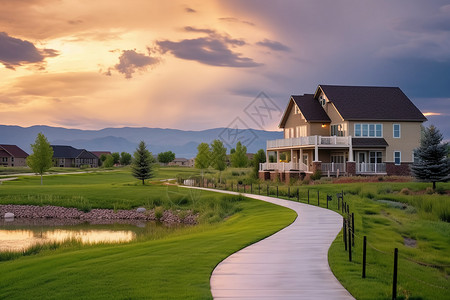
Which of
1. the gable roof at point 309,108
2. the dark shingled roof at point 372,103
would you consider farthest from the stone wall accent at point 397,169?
the gable roof at point 309,108

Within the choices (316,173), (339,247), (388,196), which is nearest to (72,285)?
(339,247)

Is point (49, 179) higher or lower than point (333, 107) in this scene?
lower

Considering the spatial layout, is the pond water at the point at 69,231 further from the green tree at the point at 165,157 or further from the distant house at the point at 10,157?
the green tree at the point at 165,157

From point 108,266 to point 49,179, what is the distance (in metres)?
54.5

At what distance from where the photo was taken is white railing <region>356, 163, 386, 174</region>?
1775 inches

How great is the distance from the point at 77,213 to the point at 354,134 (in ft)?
92.3

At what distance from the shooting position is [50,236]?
2555 centimetres

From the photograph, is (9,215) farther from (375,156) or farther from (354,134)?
(375,156)

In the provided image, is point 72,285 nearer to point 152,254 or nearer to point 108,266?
point 108,266

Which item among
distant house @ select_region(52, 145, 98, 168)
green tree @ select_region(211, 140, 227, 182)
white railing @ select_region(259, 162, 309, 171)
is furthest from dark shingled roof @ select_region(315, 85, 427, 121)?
distant house @ select_region(52, 145, 98, 168)

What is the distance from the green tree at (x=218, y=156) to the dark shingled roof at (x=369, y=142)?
60.2 ft

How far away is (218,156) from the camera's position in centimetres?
5956

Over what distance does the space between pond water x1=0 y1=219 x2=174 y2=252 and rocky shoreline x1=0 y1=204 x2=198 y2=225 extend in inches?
53.2

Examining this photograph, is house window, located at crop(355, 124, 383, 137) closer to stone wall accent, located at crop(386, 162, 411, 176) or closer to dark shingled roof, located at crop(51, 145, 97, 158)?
stone wall accent, located at crop(386, 162, 411, 176)
